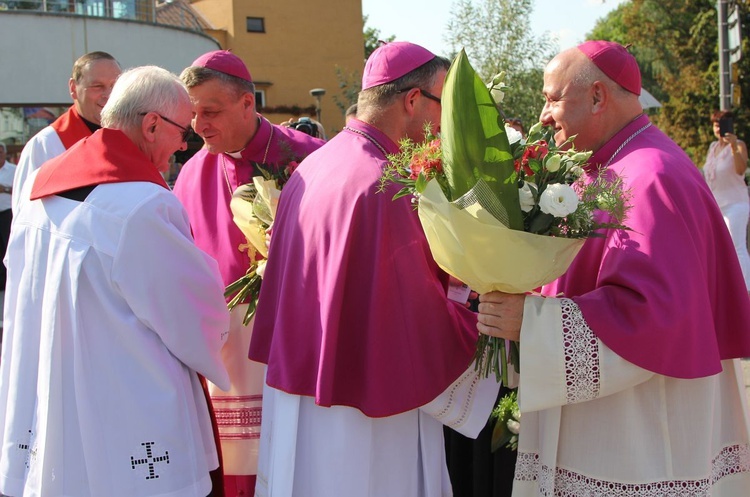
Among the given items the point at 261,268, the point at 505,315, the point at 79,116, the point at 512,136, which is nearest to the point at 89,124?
the point at 79,116

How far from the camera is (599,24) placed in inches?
2734

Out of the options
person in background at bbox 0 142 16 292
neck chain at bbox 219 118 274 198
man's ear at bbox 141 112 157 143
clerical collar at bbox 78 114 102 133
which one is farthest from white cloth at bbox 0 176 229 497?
person in background at bbox 0 142 16 292

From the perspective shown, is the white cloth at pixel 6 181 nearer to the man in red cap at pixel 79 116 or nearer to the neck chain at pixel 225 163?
the man in red cap at pixel 79 116

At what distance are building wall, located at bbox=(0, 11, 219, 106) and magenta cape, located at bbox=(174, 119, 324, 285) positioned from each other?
12753 millimetres

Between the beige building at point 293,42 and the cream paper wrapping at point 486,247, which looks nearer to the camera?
the cream paper wrapping at point 486,247

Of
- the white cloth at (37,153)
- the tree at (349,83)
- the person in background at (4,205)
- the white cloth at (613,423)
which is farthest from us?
the tree at (349,83)

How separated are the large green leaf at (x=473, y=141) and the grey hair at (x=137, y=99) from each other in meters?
1.21

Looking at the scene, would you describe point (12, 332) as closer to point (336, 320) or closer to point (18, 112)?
point (336, 320)

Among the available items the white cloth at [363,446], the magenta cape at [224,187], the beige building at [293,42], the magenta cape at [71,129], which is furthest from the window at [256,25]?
the white cloth at [363,446]

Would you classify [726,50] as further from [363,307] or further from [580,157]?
[363,307]

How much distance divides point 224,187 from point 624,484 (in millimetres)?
2466

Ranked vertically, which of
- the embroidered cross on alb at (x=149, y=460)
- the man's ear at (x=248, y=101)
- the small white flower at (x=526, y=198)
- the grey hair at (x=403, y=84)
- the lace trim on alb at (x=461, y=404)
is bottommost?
the embroidered cross on alb at (x=149, y=460)

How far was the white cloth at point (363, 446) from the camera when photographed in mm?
2975

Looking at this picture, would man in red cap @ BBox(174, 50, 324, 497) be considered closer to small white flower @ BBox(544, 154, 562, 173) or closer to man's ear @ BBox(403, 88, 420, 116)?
man's ear @ BBox(403, 88, 420, 116)
